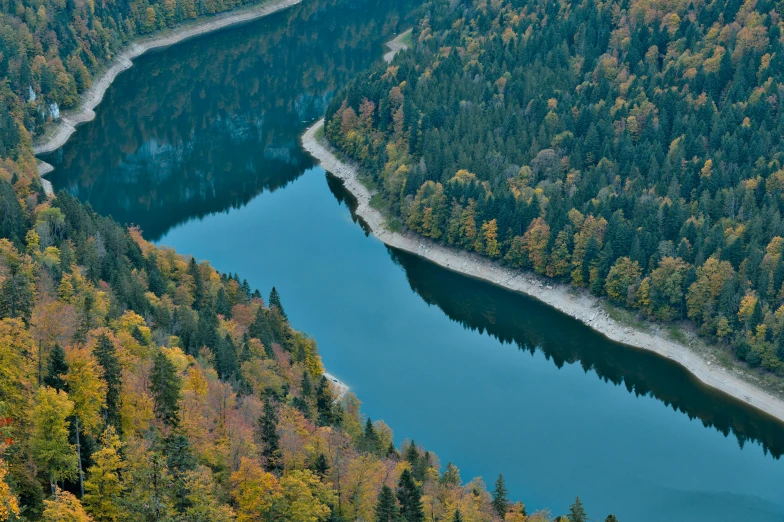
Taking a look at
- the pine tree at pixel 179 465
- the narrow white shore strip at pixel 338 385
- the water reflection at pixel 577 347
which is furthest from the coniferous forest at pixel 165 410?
the water reflection at pixel 577 347

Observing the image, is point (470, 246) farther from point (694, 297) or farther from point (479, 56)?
point (479, 56)

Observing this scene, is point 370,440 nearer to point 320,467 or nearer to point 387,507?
point 320,467

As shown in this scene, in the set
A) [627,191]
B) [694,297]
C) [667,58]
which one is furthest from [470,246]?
[667,58]

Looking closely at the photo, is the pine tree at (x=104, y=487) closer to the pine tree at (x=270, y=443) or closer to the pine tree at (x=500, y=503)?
the pine tree at (x=270, y=443)

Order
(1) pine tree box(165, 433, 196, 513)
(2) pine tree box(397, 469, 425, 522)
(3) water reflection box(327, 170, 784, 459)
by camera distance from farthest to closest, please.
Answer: (3) water reflection box(327, 170, 784, 459) → (2) pine tree box(397, 469, 425, 522) → (1) pine tree box(165, 433, 196, 513)

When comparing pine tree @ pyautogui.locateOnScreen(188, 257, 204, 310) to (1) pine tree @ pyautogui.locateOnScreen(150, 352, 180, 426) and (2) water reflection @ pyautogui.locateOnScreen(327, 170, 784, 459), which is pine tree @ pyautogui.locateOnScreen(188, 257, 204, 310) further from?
(1) pine tree @ pyautogui.locateOnScreen(150, 352, 180, 426)

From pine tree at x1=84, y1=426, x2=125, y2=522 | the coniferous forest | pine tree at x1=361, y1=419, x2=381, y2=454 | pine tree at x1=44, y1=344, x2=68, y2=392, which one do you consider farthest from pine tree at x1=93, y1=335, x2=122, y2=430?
pine tree at x1=361, y1=419, x2=381, y2=454

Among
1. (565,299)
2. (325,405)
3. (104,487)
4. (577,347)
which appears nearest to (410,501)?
(104,487)
